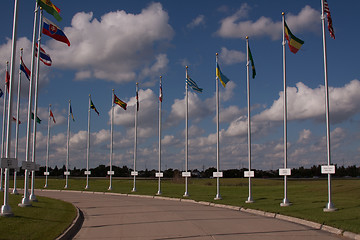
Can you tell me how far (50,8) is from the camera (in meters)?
19.9

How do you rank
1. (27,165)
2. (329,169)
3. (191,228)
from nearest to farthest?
(191,228) < (329,169) < (27,165)

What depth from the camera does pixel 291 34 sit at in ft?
72.2

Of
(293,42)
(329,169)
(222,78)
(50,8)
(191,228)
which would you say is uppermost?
(50,8)

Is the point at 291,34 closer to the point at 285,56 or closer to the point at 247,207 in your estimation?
the point at 285,56

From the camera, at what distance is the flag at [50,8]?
64.1 ft

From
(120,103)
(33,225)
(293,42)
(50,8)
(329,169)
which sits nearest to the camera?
(33,225)

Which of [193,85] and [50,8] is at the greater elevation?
[50,8]

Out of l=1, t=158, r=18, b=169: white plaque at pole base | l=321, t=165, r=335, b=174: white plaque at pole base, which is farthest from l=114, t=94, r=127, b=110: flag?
l=321, t=165, r=335, b=174: white plaque at pole base

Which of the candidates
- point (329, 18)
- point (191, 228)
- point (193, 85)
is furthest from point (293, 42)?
point (191, 228)

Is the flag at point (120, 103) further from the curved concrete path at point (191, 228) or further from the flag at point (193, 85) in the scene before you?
the curved concrete path at point (191, 228)

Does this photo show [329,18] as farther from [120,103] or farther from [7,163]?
[120,103]

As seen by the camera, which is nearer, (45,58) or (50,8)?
(50,8)

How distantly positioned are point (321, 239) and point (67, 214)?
1137 cm

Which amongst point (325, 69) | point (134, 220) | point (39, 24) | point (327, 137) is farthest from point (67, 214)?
point (325, 69)
